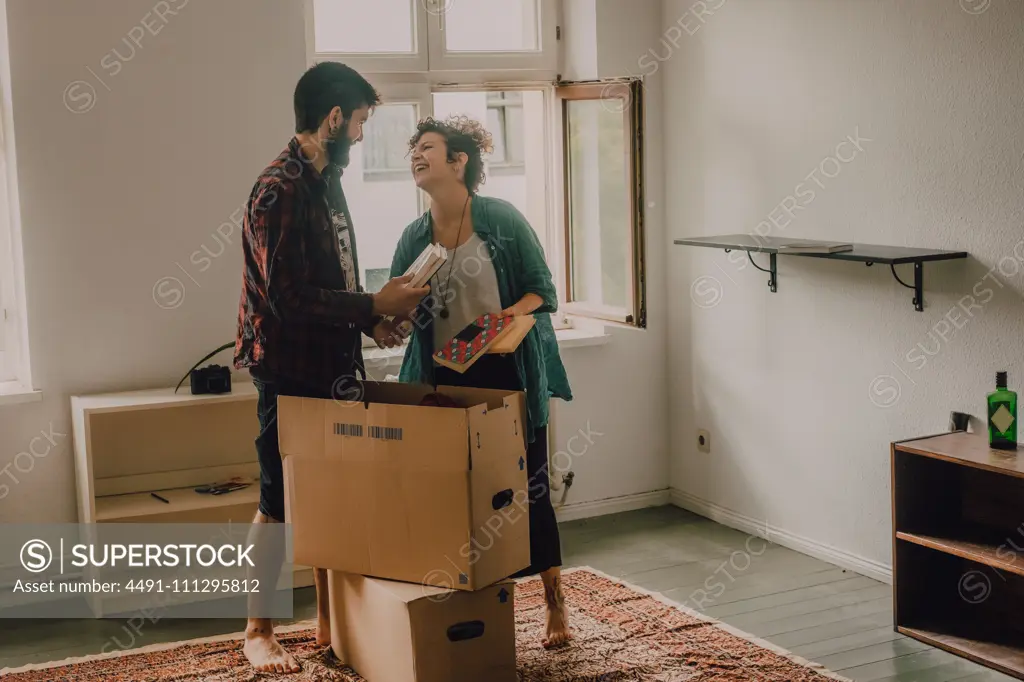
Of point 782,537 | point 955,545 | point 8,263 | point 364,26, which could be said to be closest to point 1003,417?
point 955,545

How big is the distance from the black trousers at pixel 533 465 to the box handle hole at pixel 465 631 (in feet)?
1.09

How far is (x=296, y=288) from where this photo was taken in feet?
9.61

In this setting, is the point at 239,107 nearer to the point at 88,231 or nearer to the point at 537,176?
the point at 88,231

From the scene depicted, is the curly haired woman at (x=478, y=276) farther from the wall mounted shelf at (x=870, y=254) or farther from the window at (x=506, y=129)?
the window at (x=506, y=129)

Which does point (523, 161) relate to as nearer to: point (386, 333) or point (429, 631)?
point (386, 333)

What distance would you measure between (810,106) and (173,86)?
2.18 m

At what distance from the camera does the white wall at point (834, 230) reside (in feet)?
10.9

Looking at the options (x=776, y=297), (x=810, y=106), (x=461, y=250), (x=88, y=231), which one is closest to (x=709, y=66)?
(x=810, y=106)

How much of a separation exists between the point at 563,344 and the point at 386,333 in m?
1.54

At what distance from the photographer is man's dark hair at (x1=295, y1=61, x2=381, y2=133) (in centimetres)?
299

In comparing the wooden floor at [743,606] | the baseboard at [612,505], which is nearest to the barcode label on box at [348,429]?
the wooden floor at [743,606]

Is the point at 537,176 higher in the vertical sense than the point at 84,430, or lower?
higher

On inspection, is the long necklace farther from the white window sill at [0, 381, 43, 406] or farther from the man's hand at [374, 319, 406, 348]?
the white window sill at [0, 381, 43, 406]

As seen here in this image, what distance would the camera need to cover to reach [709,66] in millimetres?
4402
